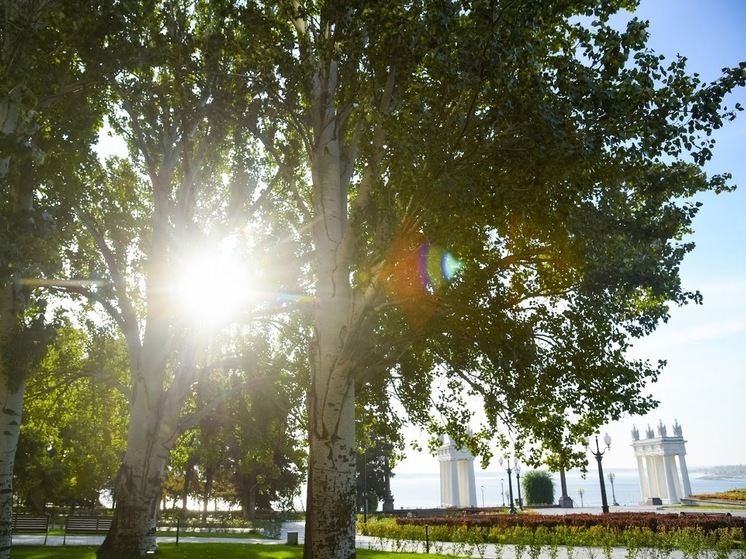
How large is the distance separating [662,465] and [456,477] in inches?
1285

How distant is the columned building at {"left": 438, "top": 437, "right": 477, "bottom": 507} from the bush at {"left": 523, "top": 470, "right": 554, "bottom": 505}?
22.3ft

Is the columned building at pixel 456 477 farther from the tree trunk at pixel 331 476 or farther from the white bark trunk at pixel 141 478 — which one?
the tree trunk at pixel 331 476

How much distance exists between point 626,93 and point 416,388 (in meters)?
9.38

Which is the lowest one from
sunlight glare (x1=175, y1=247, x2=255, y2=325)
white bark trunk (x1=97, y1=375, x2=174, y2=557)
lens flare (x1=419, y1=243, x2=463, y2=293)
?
white bark trunk (x1=97, y1=375, x2=174, y2=557)

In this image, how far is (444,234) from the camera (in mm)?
9758

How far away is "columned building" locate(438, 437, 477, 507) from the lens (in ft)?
196

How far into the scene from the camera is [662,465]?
75.2 metres

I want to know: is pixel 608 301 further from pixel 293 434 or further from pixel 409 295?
pixel 293 434

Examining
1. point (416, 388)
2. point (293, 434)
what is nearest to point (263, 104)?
point (416, 388)

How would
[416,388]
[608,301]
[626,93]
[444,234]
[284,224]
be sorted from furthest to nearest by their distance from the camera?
[284,224] → [416,388] → [608,301] → [444,234] → [626,93]

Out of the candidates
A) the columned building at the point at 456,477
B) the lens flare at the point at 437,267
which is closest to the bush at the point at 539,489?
the columned building at the point at 456,477

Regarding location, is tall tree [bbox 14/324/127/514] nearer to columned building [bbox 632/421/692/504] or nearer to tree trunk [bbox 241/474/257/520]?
tree trunk [bbox 241/474/257/520]

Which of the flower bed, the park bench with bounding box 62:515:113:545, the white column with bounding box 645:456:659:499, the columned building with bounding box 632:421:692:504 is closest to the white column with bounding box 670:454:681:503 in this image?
the columned building with bounding box 632:421:692:504

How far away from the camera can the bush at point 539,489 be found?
51406mm
